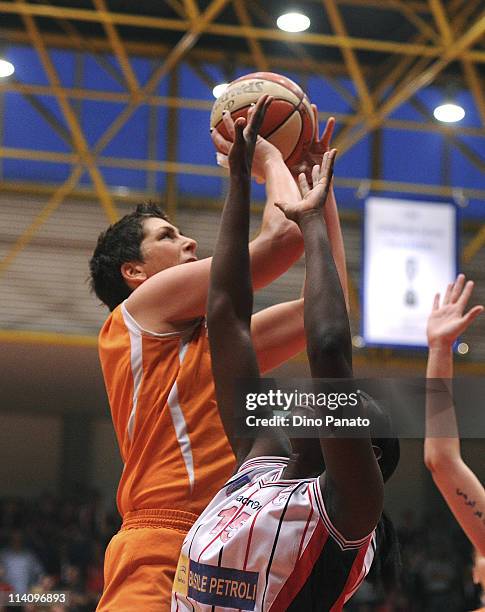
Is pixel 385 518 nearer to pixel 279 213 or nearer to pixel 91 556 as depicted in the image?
pixel 279 213

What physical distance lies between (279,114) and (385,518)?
168cm

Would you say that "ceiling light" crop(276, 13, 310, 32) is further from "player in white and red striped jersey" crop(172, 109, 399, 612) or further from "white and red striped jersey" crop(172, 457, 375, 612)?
"white and red striped jersey" crop(172, 457, 375, 612)

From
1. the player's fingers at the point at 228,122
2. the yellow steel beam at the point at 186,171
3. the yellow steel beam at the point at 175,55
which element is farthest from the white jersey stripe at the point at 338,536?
the yellow steel beam at the point at 175,55

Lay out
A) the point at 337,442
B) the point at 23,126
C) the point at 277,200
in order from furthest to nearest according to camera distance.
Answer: the point at 23,126
the point at 277,200
the point at 337,442

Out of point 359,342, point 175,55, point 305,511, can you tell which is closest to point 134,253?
point 305,511

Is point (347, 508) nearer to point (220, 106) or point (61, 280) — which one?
point (220, 106)

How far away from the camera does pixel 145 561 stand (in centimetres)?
342

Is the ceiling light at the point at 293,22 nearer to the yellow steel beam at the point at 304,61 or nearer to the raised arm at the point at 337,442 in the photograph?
the yellow steel beam at the point at 304,61

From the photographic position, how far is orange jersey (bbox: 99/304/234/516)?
3.51 meters

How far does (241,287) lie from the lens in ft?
9.36

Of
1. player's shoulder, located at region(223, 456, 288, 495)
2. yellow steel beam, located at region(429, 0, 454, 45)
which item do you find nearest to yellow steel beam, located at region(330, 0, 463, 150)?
yellow steel beam, located at region(429, 0, 454, 45)

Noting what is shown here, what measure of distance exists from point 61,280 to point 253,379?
536 inches

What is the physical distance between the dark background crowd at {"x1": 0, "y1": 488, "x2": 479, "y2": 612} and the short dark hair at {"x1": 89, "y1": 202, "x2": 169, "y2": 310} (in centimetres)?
845

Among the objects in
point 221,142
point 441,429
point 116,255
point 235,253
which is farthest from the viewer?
point 116,255
